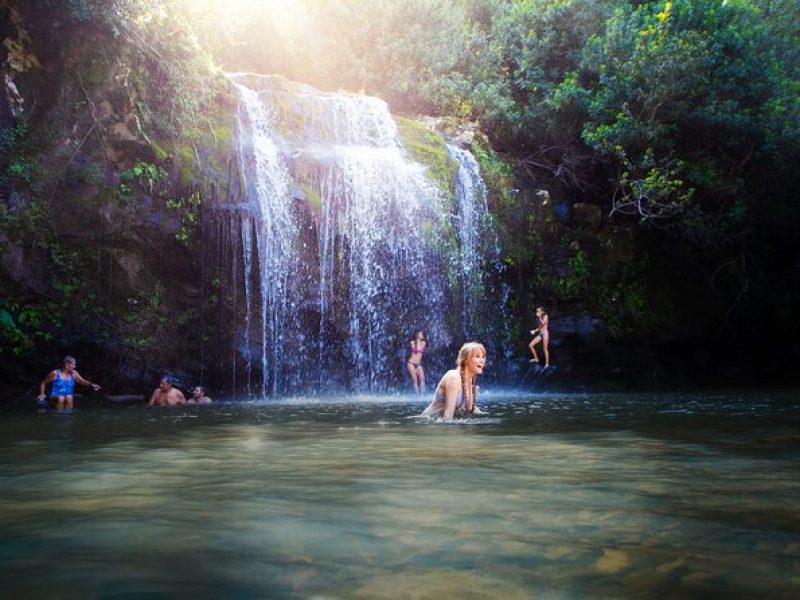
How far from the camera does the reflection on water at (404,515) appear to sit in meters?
2.46

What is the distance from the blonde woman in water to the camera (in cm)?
838

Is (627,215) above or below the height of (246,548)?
above

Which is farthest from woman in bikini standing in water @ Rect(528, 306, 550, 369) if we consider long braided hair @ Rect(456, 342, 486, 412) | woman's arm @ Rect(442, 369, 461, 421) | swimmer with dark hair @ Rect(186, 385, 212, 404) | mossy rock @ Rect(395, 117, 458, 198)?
woman's arm @ Rect(442, 369, 461, 421)

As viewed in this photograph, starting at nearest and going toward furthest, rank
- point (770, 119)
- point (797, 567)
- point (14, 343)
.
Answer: point (797, 567) < point (14, 343) < point (770, 119)

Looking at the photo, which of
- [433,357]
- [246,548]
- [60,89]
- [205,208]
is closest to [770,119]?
[433,357]

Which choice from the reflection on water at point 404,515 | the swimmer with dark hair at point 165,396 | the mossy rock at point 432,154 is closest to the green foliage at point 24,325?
the swimmer with dark hair at point 165,396

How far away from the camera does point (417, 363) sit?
15883 mm

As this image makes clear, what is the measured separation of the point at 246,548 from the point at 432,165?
15.1 meters

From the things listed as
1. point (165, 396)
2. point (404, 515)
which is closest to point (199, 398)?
point (165, 396)

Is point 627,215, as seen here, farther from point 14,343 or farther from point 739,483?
point 739,483

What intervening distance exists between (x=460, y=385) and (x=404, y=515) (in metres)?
5.19

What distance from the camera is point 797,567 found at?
8.45 ft

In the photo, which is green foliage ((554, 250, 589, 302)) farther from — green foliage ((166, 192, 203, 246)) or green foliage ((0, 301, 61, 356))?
green foliage ((0, 301, 61, 356))

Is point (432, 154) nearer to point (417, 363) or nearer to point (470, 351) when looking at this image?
point (417, 363)
